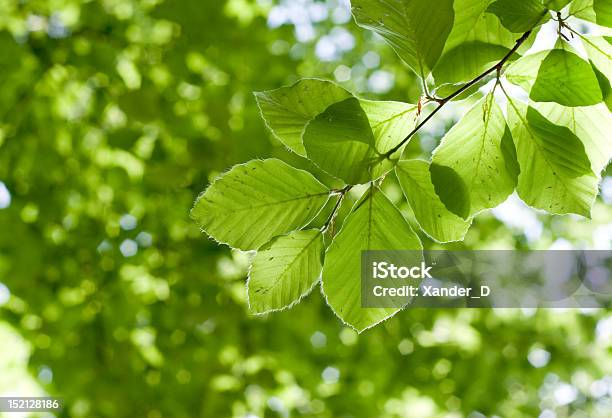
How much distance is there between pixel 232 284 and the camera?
6.40 feet

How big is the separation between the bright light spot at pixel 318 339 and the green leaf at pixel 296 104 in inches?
70.4

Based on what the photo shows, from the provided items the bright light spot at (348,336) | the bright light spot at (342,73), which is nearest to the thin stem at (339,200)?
the bright light spot at (348,336)

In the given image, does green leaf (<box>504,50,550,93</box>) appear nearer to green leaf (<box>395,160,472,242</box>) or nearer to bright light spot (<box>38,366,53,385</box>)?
green leaf (<box>395,160,472,242</box>)

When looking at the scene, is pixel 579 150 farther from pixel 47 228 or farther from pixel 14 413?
pixel 14 413

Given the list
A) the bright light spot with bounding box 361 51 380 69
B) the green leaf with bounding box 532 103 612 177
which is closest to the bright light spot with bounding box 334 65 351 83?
the bright light spot with bounding box 361 51 380 69

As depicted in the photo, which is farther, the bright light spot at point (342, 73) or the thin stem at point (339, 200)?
the bright light spot at point (342, 73)

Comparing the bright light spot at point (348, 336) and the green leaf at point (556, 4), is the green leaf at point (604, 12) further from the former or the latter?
the bright light spot at point (348, 336)

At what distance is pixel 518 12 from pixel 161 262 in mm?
1753

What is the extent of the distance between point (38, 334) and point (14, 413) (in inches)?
10.6

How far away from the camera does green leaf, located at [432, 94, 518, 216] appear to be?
405 millimetres

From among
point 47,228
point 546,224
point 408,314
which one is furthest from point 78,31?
point 546,224

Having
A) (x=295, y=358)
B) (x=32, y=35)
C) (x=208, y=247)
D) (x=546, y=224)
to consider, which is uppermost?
(x=32, y=35)

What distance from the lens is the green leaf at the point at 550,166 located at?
40 cm

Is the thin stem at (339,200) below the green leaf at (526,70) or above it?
below
